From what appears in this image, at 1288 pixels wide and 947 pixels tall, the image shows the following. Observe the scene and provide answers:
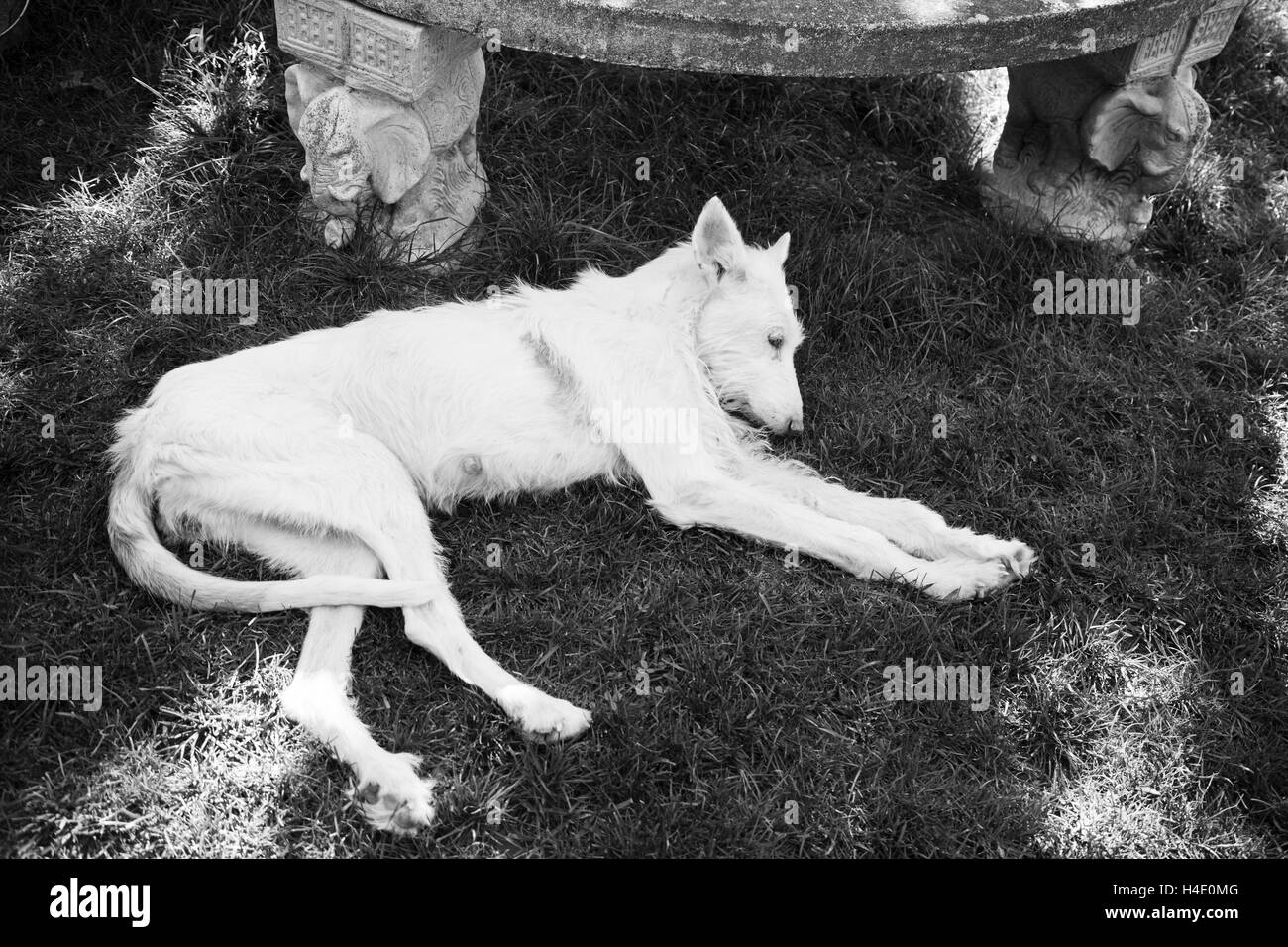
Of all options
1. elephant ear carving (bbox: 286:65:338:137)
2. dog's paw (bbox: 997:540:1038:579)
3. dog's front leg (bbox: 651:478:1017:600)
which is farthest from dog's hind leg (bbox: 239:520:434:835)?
dog's paw (bbox: 997:540:1038:579)

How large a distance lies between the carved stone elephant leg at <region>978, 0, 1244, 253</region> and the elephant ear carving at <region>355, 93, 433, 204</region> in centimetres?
295

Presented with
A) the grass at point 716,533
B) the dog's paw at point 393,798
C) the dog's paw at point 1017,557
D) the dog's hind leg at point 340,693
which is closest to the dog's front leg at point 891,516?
the dog's paw at point 1017,557

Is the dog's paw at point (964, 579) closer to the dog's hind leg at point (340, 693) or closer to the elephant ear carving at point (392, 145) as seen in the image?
the dog's hind leg at point (340, 693)

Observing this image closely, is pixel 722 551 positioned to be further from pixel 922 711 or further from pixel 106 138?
pixel 106 138

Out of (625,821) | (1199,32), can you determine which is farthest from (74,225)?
(1199,32)

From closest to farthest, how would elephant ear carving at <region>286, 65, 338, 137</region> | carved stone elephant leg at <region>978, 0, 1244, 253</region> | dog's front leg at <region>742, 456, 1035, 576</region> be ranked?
1. dog's front leg at <region>742, 456, 1035, 576</region>
2. elephant ear carving at <region>286, 65, 338, 137</region>
3. carved stone elephant leg at <region>978, 0, 1244, 253</region>

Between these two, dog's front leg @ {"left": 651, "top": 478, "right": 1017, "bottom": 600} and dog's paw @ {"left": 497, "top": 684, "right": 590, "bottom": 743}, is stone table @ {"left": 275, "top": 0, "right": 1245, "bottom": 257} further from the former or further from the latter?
dog's paw @ {"left": 497, "top": 684, "right": 590, "bottom": 743}

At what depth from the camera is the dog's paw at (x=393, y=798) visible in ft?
11.0

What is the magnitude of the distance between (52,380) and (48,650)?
4.64 feet

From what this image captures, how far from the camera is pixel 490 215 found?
17.8 feet

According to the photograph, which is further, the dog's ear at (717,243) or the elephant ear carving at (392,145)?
the elephant ear carving at (392,145)

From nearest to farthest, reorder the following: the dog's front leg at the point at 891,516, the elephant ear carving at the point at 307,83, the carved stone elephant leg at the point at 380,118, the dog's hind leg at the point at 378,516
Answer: the dog's hind leg at the point at 378,516
the dog's front leg at the point at 891,516
the carved stone elephant leg at the point at 380,118
the elephant ear carving at the point at 307,83

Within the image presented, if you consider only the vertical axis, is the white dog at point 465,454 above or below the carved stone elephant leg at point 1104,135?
below

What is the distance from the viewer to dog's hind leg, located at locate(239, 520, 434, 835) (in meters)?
3.37
